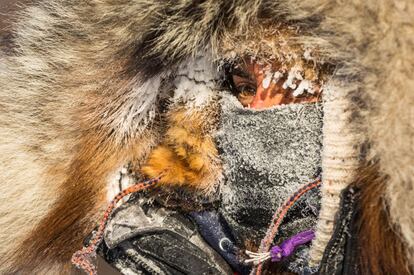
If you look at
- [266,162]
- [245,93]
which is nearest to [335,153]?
[266,162]

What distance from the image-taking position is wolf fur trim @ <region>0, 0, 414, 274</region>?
727mm

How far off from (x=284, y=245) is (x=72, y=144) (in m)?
0.46

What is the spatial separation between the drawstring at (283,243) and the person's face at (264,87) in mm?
147

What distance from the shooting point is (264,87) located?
919 millimetres

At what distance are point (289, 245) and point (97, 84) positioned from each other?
466mm

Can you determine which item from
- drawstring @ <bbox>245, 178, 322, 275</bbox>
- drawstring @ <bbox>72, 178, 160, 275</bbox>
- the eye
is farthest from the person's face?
drawstring @ <bbox>72, 178, 160, 275</bbox>

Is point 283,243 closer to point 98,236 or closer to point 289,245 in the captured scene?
point 289,245

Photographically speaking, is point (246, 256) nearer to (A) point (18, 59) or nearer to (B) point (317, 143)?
(B) point (317, 143)

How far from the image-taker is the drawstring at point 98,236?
1.06m

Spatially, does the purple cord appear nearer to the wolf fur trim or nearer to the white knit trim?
the white knit trim

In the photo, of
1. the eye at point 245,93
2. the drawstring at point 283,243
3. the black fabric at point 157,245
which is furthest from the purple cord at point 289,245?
the eye at point 245,93

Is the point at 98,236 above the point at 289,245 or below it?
below

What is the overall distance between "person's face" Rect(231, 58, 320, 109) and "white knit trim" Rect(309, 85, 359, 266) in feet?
0.26

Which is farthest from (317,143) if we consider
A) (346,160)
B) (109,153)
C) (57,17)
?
(57,17)
